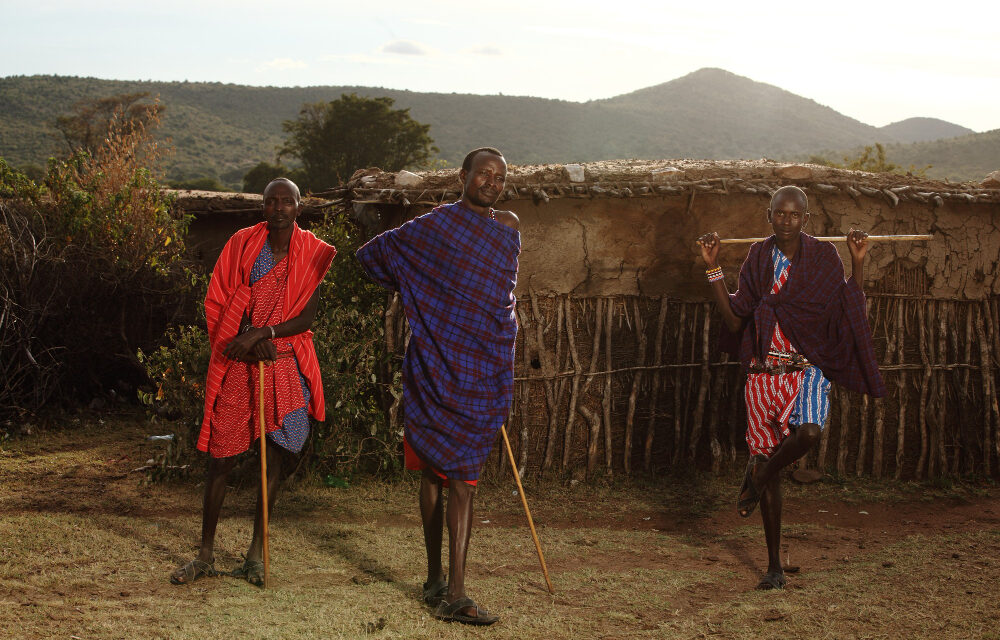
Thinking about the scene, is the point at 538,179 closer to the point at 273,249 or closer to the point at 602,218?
the point at 602,218

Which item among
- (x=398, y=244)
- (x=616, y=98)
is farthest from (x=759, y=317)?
(x=616, y=98)

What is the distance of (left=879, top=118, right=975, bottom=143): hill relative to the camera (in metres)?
66.9

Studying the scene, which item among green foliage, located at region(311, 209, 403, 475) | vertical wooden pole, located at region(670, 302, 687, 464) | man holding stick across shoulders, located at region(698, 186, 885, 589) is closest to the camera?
man holding stick across shoulders, located at region(698, 186, 885, 589)

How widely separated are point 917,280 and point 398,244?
4.44m

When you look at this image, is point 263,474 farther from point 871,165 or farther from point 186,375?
point 871,165

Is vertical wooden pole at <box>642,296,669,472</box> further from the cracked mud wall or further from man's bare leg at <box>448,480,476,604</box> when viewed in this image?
man's bare leg at <box>448,480,476,604</box>

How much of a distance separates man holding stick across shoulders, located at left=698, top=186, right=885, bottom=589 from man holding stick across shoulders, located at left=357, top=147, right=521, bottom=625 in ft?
4.13

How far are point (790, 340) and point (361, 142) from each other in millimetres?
29450

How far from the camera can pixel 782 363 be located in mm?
4660

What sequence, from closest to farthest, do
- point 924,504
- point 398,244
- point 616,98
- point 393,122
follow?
point 398,244, point 924,504, point 393,122, point 616,98

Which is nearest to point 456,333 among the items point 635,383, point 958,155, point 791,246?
point 791,246

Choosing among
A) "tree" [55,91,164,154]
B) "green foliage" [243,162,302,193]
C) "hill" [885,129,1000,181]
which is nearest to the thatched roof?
"green foliage" [243,162,302,193]

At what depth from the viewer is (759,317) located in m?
4.71

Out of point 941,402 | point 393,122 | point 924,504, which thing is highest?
point 393,122
